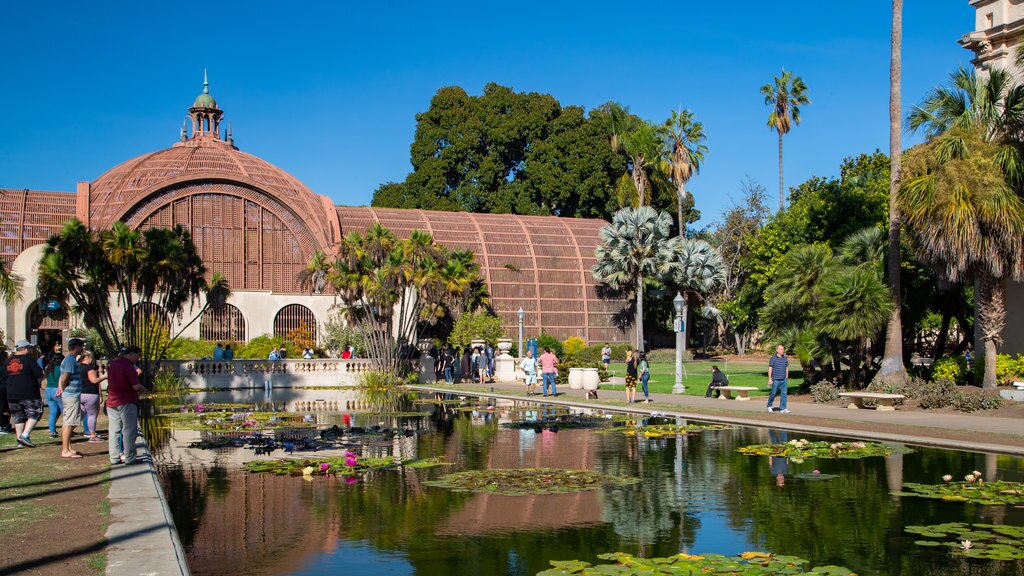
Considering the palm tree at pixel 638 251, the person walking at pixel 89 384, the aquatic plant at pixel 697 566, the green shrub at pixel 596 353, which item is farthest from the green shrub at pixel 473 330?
the aquatic plant at pixel 697 566

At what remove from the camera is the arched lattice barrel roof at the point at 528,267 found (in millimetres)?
59750

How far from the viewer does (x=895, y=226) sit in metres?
26.1

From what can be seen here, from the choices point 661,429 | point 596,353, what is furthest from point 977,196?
point 596,353

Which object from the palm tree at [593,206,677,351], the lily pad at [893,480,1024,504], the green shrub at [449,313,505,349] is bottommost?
the lily pad at [893,480,1024,504]

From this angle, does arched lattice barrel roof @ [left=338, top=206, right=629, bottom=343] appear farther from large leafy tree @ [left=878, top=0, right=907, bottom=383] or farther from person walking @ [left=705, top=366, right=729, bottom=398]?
large leafy tree @ [left=878, top=0, right=907, bottom=383]

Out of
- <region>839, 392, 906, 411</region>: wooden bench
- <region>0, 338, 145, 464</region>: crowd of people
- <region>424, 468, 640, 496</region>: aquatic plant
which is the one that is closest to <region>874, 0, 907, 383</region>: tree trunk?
<region>839, 392, 906, 411</region>: wooden bench

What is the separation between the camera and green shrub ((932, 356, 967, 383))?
2673 cm

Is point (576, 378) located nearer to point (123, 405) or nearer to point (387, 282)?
point (387, 282)

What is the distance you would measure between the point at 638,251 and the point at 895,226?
33.6 metres

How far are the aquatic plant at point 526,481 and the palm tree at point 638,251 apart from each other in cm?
4627

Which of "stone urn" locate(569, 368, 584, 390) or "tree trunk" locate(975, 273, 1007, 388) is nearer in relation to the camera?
"tree trunk" locate(975, 273, 1007, 388)

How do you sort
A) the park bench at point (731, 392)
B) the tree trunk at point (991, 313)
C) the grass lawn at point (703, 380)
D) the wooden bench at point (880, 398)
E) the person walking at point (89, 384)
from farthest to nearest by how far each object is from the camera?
the grass lawn at point (703, 380)
the park bench at point (731, 392)
the tree trunk at point (991, 313)
the wooden bench at point (880, 398)
the person walking at point (89, 384)

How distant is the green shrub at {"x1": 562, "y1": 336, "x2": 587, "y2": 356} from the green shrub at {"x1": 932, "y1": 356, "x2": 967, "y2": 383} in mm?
30382

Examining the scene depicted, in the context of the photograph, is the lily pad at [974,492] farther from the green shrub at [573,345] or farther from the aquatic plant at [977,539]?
the green shrub at [573,345]
